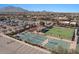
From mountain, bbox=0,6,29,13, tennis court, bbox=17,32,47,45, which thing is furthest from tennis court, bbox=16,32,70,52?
mountain, bbox=0,6,29,13

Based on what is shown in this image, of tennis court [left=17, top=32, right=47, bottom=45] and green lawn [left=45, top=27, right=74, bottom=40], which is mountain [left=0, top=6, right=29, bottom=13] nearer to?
tennis court [left=17, top=32, right=47, bottom=45]

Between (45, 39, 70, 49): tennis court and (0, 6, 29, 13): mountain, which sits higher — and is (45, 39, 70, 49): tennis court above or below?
below

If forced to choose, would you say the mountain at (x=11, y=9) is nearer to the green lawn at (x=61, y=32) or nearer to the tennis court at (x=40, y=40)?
the tennis court at (x=40, y=40)

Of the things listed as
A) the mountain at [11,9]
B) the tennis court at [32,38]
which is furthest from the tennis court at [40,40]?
the mountain at [11,9]

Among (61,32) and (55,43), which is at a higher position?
(61,32)

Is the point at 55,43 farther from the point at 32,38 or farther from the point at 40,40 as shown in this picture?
the point at 32,38

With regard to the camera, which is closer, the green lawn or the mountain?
the green lawn

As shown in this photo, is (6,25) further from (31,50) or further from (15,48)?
(31,50)

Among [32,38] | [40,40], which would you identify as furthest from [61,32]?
[32,38]

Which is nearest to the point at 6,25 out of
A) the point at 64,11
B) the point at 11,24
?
the point at 11,24
